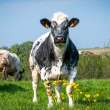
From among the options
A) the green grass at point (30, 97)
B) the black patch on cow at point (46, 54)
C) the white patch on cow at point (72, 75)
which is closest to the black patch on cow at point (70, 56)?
the white patch on cow at point (72, 75)

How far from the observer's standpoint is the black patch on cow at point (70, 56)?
1328cm

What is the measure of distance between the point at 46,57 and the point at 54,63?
0.29 m

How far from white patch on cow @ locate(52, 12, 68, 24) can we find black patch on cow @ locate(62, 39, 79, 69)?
654 mm

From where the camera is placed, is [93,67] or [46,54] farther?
[93,67]

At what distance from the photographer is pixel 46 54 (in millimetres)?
13406

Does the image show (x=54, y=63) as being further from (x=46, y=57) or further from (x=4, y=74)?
(x=4, y=74)

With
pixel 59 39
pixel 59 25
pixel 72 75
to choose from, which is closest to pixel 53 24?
pixel 59 25

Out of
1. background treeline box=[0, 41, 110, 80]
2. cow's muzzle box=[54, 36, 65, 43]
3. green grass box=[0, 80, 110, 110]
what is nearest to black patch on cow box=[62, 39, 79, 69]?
cow's muzzle box=[54, 36, 65, 43]

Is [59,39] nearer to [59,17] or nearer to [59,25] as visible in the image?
[59,25]

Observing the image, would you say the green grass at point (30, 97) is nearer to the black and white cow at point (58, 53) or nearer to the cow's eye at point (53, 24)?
the black and white cow at point (58, 53)

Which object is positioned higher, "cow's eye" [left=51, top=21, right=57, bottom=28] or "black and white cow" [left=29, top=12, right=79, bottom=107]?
"cow's eye" [left=51, top=21, right=57, bottom=28]

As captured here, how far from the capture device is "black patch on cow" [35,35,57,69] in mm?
13312

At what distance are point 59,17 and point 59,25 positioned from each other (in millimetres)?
245

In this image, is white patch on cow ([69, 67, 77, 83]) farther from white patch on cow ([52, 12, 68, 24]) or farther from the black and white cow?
white patch on cow ([52, 12, 68, 24])
